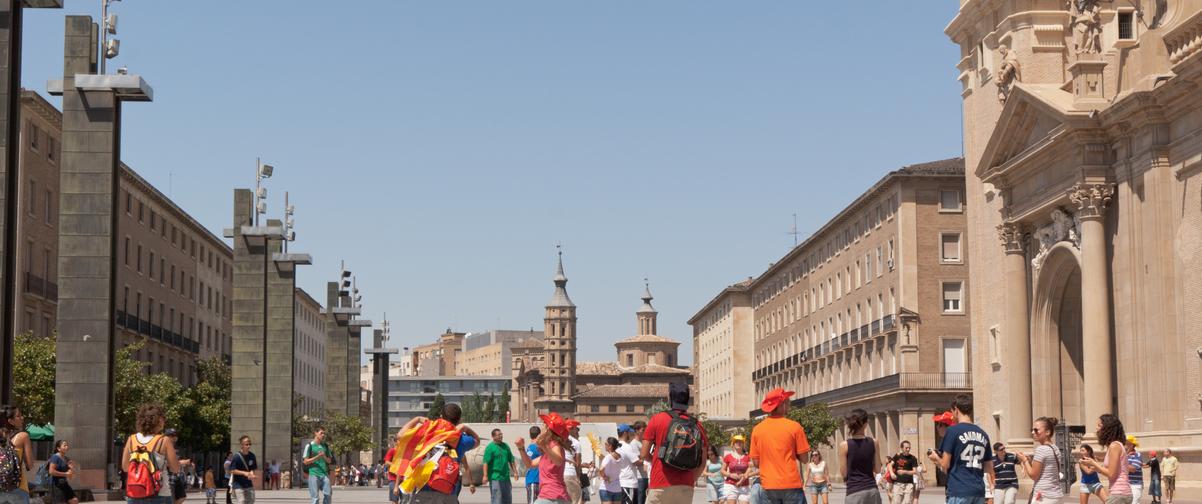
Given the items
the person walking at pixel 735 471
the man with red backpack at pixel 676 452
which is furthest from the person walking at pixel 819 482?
the man with red backpack at pixel 676 452

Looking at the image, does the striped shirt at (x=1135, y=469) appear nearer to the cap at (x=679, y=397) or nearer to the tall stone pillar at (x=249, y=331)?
the cap at (x=679, y=397)

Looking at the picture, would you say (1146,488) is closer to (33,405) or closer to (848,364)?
(33,405)

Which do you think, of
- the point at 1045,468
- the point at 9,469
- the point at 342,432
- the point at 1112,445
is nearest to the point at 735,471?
the point at 1045,468

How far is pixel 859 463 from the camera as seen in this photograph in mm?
14312

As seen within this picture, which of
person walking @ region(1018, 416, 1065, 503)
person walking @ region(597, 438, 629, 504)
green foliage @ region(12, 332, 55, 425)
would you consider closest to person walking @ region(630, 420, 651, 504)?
person walking @ region(597, 438, 629, 504)

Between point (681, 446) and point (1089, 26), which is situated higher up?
point (1089, 26)

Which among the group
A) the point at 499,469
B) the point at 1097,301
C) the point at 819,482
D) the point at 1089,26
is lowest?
Answer: the point at 819,482

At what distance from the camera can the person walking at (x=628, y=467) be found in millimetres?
22984

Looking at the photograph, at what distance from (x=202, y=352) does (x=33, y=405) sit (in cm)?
4345

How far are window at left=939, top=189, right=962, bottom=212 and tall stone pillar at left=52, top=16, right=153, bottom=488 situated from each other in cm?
4882

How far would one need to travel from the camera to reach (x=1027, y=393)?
4647 centimetres

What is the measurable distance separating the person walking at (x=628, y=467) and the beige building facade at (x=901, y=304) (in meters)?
49.8

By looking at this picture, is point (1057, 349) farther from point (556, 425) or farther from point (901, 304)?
point (556, 425)

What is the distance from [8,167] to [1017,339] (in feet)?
103
